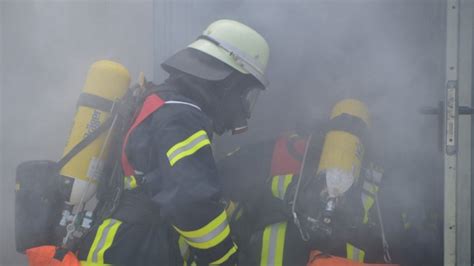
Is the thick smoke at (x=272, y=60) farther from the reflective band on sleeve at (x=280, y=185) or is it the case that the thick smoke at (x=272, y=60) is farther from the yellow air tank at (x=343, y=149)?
the reflective band on sleeve at (x=280, y=185)

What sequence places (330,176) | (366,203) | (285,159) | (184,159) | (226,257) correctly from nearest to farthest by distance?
(184,159)
(226,257)
(330,176)
(366,203)
(285,159)

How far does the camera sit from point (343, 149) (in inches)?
94.3

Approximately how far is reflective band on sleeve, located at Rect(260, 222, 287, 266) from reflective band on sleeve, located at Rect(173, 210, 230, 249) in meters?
0.30

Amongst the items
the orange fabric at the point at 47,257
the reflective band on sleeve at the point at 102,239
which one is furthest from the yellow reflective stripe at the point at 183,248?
the orange fabric at the point at 47,257

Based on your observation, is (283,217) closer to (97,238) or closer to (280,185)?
(280,185)

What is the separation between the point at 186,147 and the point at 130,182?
342 millimetres

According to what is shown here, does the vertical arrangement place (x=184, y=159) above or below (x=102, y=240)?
above

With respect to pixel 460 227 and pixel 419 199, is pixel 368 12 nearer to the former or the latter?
pixel 419 199

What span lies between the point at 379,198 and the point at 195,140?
981mm

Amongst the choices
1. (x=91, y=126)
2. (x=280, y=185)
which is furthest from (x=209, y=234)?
(x=91, y=126)

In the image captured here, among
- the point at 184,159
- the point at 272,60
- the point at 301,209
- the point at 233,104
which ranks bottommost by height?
the point at 301,209

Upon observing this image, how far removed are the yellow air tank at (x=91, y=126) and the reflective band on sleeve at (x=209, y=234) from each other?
1.69 ft

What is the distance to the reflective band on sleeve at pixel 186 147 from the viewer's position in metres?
2.07

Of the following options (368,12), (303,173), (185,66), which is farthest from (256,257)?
(368,12)
